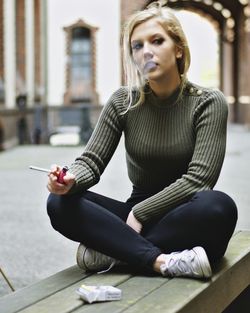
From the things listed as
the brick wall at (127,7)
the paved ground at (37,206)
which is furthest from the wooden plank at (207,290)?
the brick wall at (127,7)

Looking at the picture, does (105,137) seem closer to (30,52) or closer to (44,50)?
(30,52)

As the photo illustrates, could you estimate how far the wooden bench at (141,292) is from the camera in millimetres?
2895

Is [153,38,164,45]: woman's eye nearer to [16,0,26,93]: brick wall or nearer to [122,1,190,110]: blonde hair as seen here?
[122,1,190,110]: blonde hair

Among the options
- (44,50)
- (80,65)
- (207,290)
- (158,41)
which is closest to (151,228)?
(207,290)

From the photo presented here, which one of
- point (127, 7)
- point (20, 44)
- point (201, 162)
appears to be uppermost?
point (127, 7)

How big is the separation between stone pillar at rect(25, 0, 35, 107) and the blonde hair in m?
22.0

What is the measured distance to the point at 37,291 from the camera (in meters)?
3.16

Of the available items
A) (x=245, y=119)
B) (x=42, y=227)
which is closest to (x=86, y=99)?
(x=245, y=119)

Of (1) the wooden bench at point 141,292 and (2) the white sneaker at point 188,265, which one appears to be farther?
(2) the white sneaker at point 188,265

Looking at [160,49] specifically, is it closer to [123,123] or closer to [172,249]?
[123,123]

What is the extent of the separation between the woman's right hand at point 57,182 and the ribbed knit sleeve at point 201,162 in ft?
1.12

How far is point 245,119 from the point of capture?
3095 centimetres

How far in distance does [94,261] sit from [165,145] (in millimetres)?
583

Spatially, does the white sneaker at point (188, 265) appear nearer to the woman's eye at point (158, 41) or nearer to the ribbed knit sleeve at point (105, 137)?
the ribbed knit sleeve at point (105, 137)
